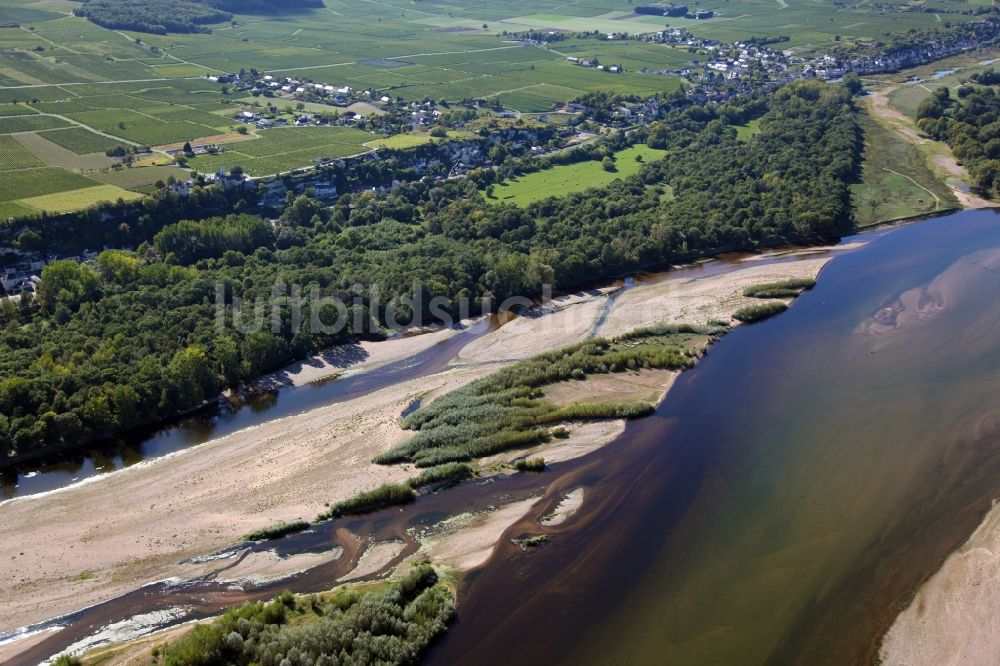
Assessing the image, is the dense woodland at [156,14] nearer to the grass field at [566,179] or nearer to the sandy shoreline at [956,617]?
the grass field at [566,179]

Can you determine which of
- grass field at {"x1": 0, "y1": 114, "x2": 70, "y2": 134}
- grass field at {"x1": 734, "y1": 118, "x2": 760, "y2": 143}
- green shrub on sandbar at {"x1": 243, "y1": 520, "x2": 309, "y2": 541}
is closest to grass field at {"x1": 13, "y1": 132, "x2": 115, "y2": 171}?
grass field at {"x1": 0, "y1": 114, "x2": 70, "y2": 134}

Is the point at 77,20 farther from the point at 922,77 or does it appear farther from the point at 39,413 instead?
the point at 922,77

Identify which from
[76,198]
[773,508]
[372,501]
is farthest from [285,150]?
[773,508]

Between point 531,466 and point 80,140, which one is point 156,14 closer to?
point 80,140

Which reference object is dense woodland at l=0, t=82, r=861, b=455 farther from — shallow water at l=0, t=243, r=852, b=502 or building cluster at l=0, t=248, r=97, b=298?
building cluster at l=0, t=248, r=97, b=298

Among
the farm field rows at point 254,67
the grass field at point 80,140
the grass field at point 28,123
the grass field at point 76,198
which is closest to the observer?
the grass field at point 76,198

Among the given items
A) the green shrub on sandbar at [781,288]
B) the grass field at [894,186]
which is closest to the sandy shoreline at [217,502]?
the green shrub on sandbar at [781,288]
